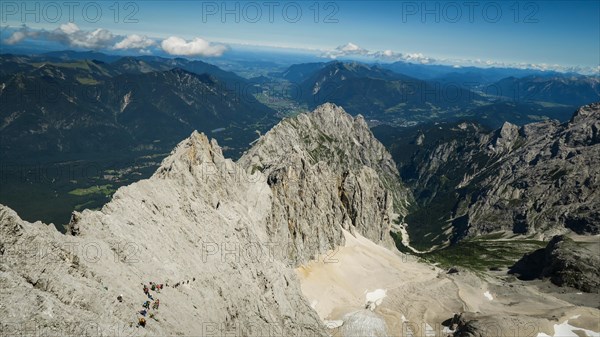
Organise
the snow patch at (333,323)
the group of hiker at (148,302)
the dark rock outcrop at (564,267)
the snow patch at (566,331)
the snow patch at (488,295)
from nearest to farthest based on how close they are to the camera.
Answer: the group of hiker at (148,302)
the snow patch at (333,323)
the snow patch at (566,331)
the snow patch at (488,295)
the dark rock outcrop at (564,267)

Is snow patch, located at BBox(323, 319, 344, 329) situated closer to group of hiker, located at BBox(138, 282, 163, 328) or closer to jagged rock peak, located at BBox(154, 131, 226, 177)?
jagged rock peak, located at BBox(154, 131, 226, 177)

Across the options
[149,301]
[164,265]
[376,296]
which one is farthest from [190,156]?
[376,296]

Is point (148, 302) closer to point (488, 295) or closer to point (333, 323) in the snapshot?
point (333, 323)

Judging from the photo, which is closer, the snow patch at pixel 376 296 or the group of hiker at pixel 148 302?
the group of hiker at pixel 148 302

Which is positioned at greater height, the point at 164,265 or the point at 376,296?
the point at 164,265

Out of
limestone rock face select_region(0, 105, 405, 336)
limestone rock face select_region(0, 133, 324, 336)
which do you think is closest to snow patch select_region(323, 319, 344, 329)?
limestone rock face select_region(0, 133, 324, 336)

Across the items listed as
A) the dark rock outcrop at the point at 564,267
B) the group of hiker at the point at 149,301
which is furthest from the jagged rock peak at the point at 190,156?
the dark rock outcrop at the point at 564,267

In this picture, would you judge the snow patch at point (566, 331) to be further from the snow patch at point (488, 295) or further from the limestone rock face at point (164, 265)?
the limestone rock face at point (164, 265)
